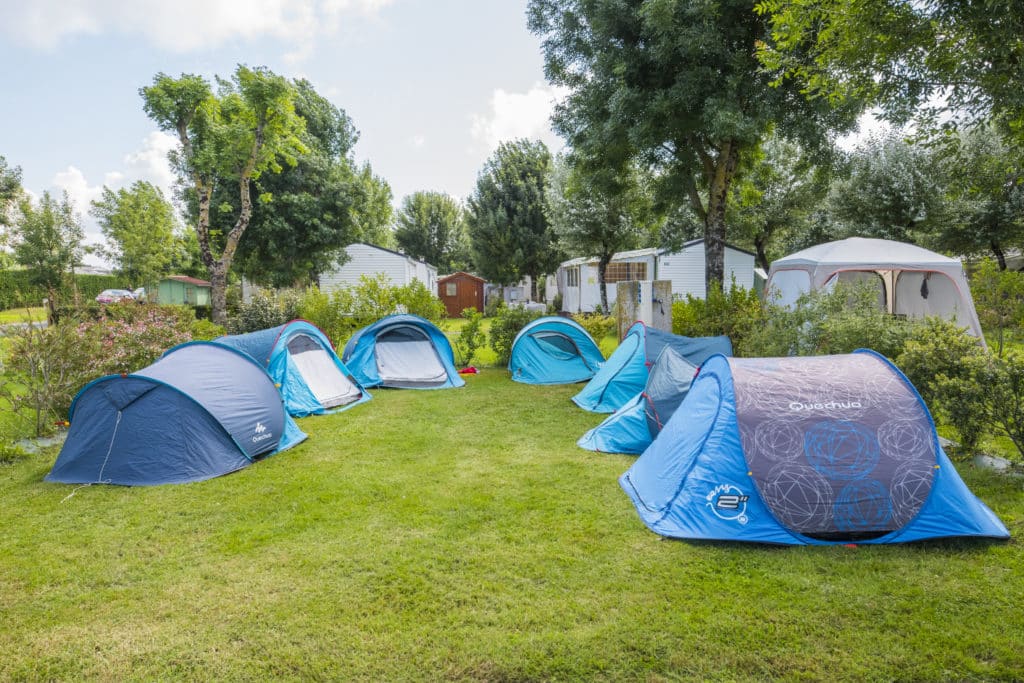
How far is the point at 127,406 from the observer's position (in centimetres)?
564

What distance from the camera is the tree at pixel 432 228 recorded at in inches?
1592

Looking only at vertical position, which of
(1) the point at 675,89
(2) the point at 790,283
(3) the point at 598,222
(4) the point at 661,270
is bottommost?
(2) the point at 790,283

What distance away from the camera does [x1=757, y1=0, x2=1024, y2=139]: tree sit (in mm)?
4656

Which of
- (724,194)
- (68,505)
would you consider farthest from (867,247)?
(68,505)

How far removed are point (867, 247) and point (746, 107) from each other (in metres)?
4.27

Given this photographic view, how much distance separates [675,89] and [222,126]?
36.6ft

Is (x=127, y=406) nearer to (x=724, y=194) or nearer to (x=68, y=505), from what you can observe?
(x=68, y=505)

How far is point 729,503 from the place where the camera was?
4148mm

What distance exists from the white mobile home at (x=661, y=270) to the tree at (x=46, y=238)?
72.3 feet

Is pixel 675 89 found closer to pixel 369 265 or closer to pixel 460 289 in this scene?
pixel 369 265

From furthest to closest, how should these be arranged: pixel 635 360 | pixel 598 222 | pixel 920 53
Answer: pixel 598 222, pixel 635 360, pixel 920 53

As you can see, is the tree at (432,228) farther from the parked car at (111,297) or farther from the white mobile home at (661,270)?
the parked car at (111,297)

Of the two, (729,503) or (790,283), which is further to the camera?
(790,283)

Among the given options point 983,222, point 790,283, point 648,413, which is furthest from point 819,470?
point 983,222
